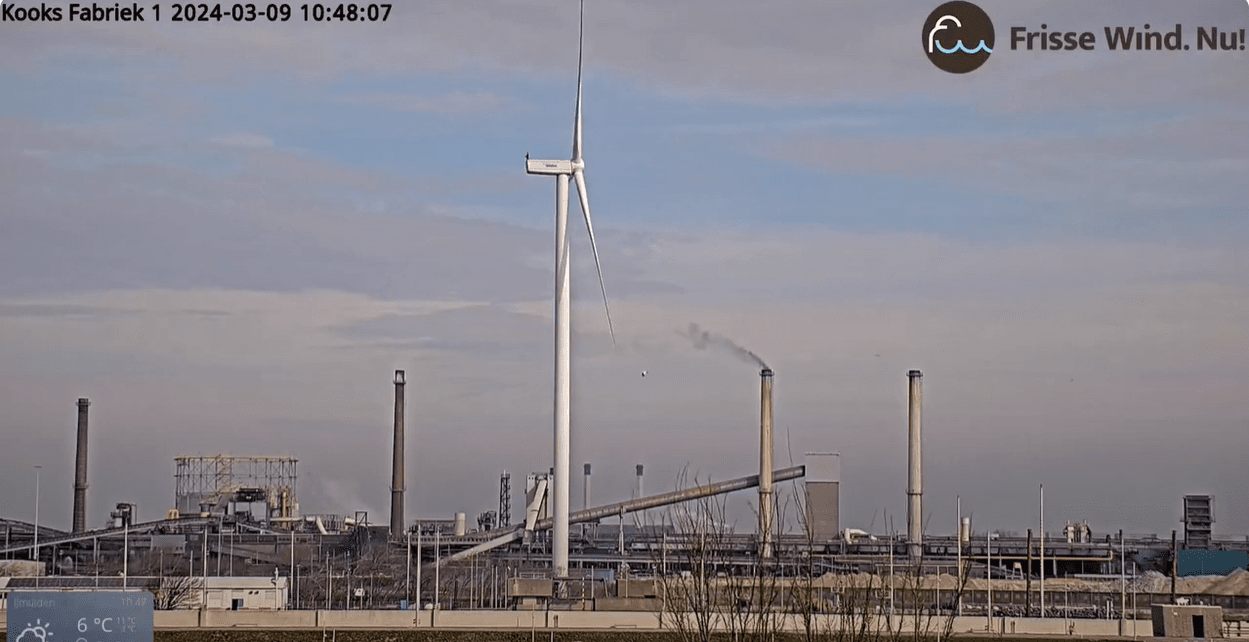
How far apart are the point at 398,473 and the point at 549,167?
2028 inches

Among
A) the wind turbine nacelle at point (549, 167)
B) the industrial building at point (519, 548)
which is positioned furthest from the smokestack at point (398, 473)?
the wind turbine nacelle at point (549, 167)

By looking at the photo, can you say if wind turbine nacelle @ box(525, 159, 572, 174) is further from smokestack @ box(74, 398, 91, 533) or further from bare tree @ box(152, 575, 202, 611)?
smokestack @ box(74, 398, 91, 533)

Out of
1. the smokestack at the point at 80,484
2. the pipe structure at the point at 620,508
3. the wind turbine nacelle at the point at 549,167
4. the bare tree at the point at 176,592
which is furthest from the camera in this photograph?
the smokestack at the point at 80,484

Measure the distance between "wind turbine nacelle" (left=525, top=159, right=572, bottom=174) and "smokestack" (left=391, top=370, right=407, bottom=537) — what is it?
5055 centimetres

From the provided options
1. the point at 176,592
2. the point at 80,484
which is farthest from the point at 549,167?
the point at 80,484

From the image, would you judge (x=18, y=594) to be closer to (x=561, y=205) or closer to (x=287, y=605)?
(x=561, y=205)

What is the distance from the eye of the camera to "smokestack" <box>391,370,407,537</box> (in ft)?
394

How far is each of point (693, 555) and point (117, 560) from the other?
3637 inches

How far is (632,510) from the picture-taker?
118062 millimetres

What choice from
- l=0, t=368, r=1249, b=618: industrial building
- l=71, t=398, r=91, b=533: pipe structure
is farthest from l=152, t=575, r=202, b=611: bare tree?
l=71, t=398, r=91, b=533: pipe structure

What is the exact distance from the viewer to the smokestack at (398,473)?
120125 millimetres

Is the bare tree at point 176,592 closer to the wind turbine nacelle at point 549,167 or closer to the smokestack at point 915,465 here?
the wind turbine nacelle at point 549,167

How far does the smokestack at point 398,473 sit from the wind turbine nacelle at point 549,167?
50551 mm

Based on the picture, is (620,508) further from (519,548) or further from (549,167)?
(549,167)
